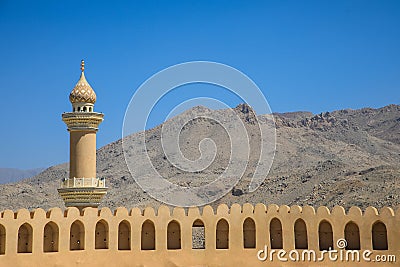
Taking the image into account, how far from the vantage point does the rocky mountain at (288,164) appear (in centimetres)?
5781

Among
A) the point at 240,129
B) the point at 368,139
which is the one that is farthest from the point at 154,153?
the point at 368,139

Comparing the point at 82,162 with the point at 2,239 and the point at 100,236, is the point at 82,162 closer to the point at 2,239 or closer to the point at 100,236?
the point at 100,236

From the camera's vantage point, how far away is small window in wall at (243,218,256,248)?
22.0 metres

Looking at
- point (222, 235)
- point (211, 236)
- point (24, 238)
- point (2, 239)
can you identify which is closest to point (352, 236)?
point (222, 235)

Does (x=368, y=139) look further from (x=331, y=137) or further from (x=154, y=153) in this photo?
(x=154, y=153)

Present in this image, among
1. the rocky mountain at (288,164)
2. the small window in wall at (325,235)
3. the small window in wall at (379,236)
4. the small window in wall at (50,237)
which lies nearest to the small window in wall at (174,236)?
the small window in wall at (50,237)

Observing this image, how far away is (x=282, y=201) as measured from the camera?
60781 mm

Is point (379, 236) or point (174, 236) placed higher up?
point (174, 236)

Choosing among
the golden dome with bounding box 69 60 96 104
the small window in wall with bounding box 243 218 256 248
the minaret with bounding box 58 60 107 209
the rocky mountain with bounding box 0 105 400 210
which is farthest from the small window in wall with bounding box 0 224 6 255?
the rocky mountain with bounding box 0 105 400 210

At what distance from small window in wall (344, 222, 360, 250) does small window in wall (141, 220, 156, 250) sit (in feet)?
21.9

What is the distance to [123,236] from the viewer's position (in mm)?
21672

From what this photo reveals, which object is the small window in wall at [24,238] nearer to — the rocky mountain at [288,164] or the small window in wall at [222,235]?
the small window in wall at [222,235]

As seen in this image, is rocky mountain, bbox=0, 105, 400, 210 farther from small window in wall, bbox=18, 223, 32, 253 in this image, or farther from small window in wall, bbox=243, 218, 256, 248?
small window in wall, bbox=18, 223, 32, 253

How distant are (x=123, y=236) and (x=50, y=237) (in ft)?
8.21
